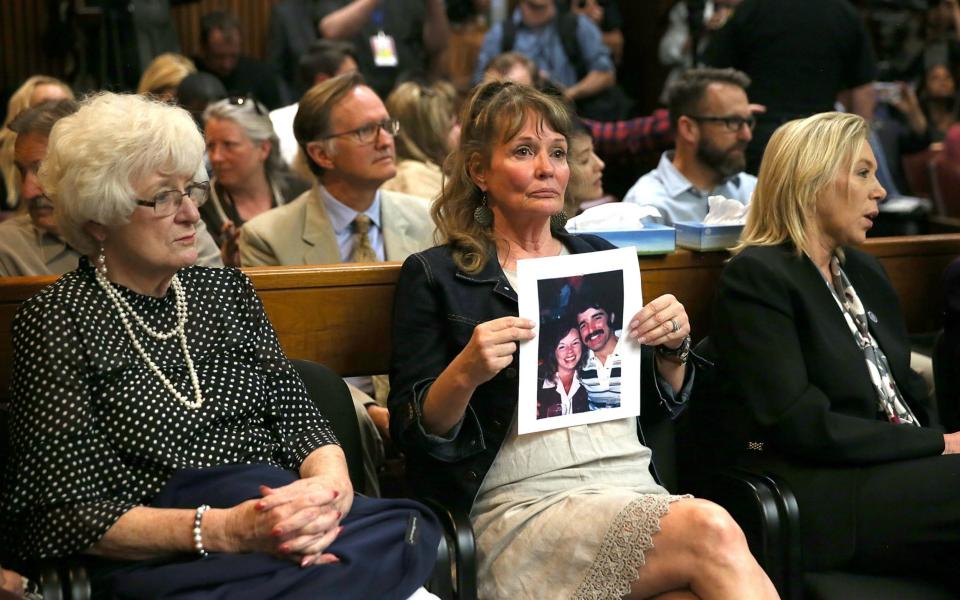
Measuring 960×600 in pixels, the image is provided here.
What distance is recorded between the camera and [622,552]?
232 centimetres

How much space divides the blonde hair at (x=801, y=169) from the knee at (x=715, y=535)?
78cm

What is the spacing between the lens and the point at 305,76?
5.72 meters

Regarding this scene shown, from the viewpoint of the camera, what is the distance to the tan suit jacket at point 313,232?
11.2 feet

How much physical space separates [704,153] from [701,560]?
7.47ft

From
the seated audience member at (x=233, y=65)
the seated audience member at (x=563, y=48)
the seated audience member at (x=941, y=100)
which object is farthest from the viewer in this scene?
the seated audience member at (x=941, y=100)

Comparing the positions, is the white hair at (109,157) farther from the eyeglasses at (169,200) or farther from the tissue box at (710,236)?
the tissue box at (710,236)

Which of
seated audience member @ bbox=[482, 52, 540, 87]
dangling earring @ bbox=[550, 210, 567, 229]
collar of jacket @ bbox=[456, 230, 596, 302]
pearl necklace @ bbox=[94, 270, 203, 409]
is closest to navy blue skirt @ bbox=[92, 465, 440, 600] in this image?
pearl necklace @ bbox=[94, 270, 203, 409]

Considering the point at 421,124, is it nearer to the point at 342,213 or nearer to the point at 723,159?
the point at 723,159

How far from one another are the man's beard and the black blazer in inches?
56.7

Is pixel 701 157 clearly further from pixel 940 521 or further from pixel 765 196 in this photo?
pixel 940 521

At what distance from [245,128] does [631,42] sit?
4500 millimetres

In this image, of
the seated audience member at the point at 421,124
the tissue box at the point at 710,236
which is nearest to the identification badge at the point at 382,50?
the seated audience member at the point at 421,124

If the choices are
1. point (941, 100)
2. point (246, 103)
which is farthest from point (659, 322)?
point (941, 100)

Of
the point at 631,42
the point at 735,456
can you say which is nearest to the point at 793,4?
the point at 735,456
